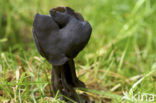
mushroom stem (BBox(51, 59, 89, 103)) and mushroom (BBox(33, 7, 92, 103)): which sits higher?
mushroom (BBox(33, 7, 92, 103))

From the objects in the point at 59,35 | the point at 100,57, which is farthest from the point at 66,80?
the point at 100,57

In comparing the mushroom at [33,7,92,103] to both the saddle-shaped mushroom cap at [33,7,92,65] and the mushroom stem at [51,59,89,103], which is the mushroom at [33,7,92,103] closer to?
the saddle-shaped mushroom cap at [33,7,92,65]

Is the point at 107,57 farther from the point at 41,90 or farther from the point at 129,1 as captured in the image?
the point at 129,1

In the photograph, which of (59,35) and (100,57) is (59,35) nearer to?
(59,35)

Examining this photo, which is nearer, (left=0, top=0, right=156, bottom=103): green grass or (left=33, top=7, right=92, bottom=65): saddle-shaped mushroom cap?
(left=33, top=7, right=92, bottom=65): saddle-shaped mushroom cap

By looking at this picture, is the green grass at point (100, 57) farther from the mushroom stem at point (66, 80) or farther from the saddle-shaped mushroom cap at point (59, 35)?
the saddle-shaped mushroom cap at point (59, 35)

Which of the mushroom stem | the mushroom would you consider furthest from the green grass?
the mushroom
